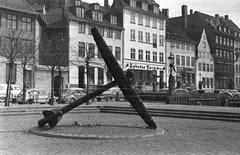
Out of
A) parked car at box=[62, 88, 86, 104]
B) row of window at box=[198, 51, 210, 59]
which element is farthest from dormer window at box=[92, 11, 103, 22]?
row of window at box=[198, 51, 210, 59]

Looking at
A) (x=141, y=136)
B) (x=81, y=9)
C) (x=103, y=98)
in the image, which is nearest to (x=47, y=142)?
(x=141, y=136)

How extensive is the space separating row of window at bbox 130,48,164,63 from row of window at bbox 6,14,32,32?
796 inches

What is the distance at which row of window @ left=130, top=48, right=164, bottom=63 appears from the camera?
64356 mm

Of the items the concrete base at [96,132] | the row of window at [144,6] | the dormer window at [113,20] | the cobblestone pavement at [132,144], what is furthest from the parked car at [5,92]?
the row of window at [144,6]

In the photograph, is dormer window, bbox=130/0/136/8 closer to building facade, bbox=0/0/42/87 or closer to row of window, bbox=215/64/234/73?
building facade, bbox=0/0/42/87

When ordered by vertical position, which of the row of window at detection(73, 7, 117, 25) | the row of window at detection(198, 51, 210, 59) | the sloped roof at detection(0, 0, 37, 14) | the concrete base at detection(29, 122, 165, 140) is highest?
the row of window at detection(73, 7, 117, 25)

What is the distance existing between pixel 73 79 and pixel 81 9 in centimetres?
1078

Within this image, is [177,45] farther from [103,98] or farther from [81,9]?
[103,98]

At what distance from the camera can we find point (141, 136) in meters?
12.3

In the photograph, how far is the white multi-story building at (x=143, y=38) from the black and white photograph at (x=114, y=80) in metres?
0.18

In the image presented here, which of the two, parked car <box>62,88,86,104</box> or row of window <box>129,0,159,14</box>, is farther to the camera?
row of window <box>129,0,159,14</box>

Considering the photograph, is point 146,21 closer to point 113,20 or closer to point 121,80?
point 113,20

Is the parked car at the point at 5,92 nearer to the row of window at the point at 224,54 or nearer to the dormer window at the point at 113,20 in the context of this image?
the dormer window at the point at 113,20

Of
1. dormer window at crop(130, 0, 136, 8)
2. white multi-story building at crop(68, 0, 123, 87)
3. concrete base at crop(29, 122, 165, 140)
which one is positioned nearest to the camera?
concrete base at crop(29, 122, 165, 140)
